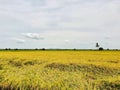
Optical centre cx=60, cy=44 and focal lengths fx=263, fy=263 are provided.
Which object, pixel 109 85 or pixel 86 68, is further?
pixel 86 68

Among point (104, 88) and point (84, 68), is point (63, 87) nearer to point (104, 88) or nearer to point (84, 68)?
point (104, 88)

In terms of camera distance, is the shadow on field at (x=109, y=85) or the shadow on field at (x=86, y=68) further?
the shadow on field at (x=86, y=68)

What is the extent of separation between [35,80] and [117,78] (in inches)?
158

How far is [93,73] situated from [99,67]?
1.24 metres

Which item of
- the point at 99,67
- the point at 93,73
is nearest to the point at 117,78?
the point at 93,73

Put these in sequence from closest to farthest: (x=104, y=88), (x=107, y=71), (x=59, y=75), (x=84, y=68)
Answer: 1. (x=104, y=88)
2. (x=59, y=75)
3. (x=107, y=71)
4. (x=84, y=68)

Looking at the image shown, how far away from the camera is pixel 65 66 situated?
55.1ft

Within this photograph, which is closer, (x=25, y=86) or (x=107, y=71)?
(x=25, y=86)

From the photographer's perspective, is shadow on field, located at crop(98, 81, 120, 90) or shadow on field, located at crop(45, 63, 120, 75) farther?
shadow on field, located at crop(45, 63, 120, 75)

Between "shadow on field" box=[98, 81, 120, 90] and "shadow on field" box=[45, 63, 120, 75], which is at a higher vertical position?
"shadow on field" box=[45, 63, 120, 75]

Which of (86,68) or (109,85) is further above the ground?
(86,68)

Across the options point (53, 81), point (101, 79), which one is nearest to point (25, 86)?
point (53, 81)

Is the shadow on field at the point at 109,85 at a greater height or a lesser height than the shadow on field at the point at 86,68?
lesser

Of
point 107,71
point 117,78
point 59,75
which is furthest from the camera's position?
point 107,71
